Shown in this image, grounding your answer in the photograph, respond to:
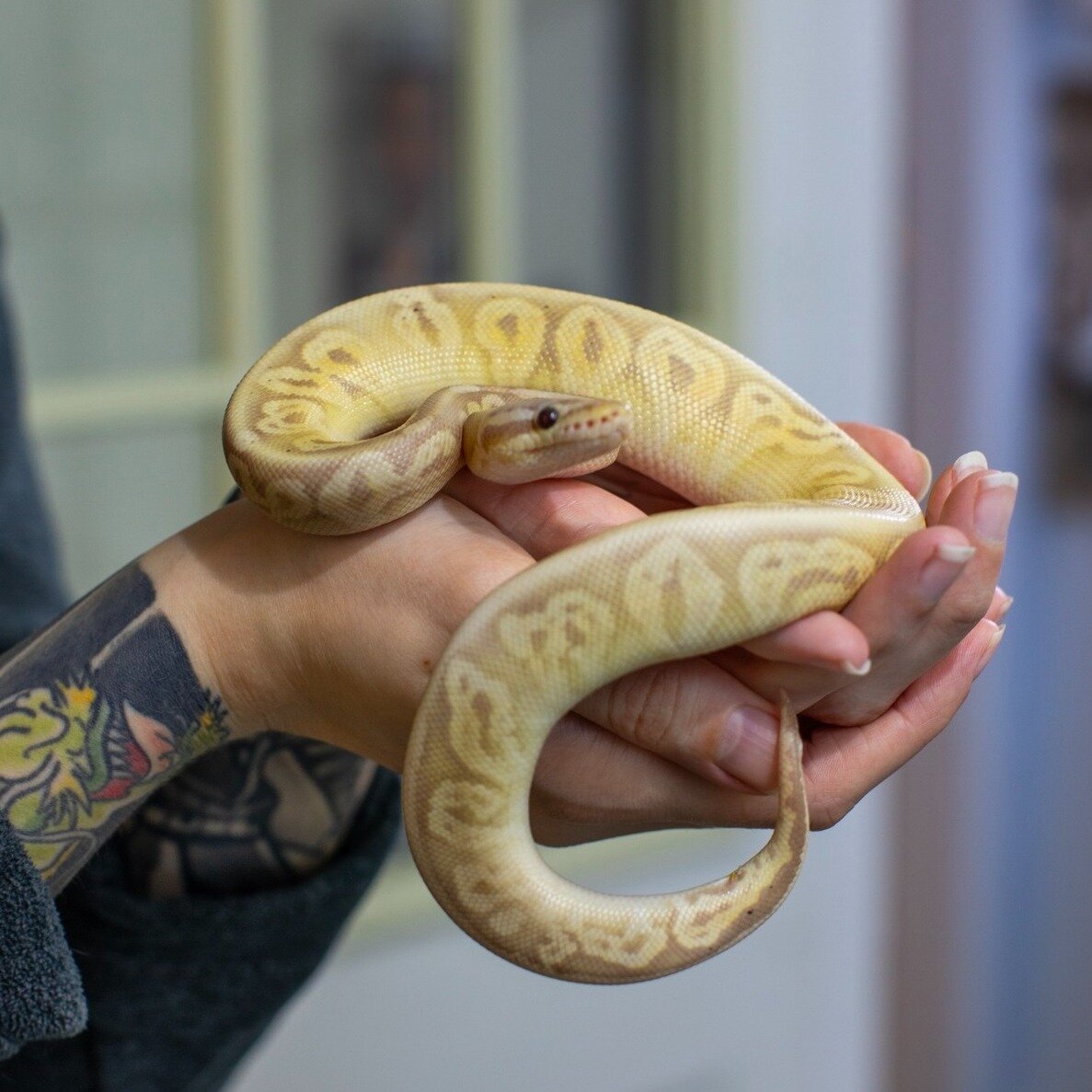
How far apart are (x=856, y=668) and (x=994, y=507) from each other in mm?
99

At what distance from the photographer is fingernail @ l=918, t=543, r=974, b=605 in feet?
1.77

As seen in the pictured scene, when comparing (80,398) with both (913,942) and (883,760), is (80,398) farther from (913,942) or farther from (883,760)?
(913,942)

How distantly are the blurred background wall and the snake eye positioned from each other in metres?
0.85

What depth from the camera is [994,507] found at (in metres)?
0.57

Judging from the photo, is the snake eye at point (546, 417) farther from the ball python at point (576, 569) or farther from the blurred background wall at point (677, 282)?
the blurred background wall at point (677, 282)

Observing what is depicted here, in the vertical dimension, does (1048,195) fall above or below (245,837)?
above

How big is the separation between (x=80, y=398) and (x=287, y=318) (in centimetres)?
25

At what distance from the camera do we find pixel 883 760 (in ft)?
2.06

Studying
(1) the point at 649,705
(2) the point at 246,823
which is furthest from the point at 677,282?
(1) the point at 649,705

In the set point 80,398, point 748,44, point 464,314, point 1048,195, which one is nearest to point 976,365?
point 1048,195

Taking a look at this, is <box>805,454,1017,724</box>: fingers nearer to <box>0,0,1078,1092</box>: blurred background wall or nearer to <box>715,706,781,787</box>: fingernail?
<box>715,706,781,787</box>: fingernail

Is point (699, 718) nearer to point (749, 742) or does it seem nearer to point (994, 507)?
point (749, 742)

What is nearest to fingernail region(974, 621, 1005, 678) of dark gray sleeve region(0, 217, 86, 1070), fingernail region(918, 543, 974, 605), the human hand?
the human hand

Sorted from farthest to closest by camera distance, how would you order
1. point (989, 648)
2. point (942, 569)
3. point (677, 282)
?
point (677, 282) → point (989, 648) → point (942, 569)
